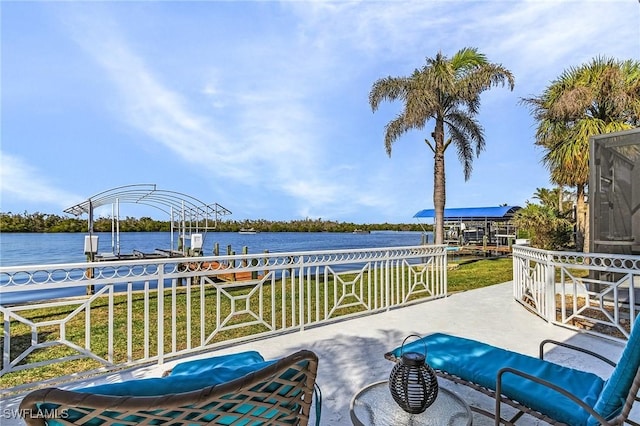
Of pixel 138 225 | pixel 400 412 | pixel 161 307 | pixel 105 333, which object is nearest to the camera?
pixel 400 412

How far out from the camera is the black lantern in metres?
1.89

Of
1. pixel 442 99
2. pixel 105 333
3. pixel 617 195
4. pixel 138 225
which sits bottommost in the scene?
pixel 105 333

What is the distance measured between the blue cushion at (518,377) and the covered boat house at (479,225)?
757 inches

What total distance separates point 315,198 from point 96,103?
16.5 metres

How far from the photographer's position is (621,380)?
175cm

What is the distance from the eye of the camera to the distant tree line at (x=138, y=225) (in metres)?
23.5

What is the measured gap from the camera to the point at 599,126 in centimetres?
992

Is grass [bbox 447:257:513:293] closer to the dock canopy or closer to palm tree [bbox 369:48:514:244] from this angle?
palm tree [bbox 369:48:514:244]

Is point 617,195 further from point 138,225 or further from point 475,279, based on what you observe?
point 138,225

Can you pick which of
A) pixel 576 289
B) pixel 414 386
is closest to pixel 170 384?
pixel 414 386

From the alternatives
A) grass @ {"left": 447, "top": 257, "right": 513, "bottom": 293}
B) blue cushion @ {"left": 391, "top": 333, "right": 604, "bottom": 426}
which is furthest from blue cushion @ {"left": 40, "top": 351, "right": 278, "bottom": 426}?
grass @ {"left": 447, "top": 257, "right": 513, "bottom": 293}

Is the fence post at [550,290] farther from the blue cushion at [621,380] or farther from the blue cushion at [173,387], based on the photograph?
the blue cushion at [173,387]

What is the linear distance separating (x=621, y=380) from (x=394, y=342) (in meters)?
2.67

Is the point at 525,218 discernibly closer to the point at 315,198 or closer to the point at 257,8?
the point at 257,8
